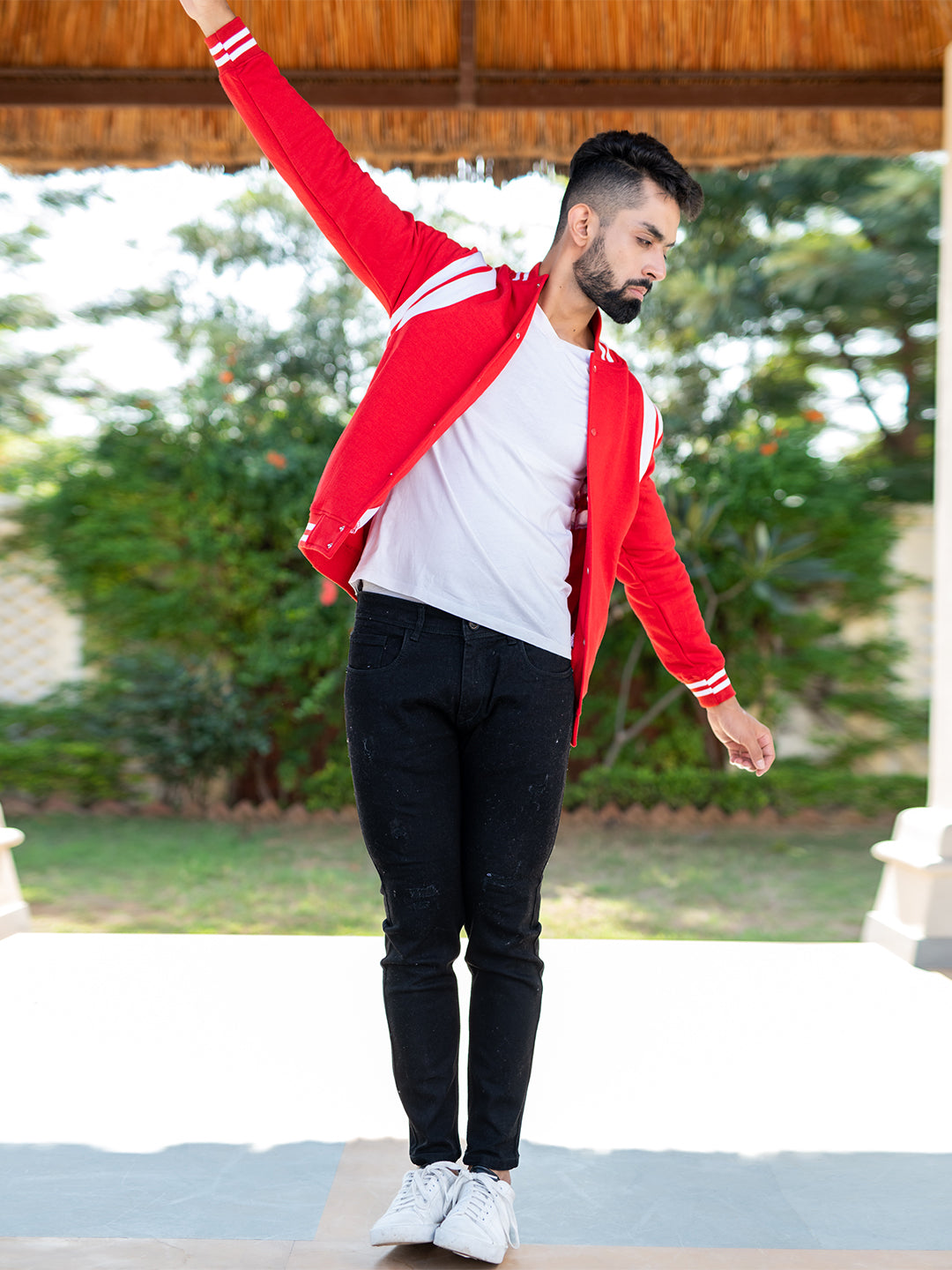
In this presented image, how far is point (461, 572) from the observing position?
71.2 inches

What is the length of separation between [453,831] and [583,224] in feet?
3.32

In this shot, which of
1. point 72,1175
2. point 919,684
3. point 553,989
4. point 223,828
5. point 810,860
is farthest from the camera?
point 919,684

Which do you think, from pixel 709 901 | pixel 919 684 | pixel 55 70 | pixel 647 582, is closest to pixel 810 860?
pixel 709 901

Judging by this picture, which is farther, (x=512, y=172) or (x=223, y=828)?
(x=223, y=828)

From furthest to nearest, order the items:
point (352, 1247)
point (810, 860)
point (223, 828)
Answer: point (223, 828), point (810, 860), point (352, 1247)

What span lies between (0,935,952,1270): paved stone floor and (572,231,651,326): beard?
1.52 metres

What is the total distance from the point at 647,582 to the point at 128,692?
5.46m

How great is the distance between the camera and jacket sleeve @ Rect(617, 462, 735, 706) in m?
2.11

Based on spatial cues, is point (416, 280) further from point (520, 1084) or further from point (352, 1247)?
point (352, 1247)

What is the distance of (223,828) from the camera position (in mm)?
6801

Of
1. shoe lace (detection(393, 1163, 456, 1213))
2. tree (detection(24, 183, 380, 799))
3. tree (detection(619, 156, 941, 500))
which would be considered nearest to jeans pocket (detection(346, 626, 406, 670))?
shoe lace (detection(393, 1163, 456, 1213))

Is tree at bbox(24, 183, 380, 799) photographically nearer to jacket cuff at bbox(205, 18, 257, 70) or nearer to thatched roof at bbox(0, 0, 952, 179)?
thatched roof at bbox(0, 0, 952, 179)

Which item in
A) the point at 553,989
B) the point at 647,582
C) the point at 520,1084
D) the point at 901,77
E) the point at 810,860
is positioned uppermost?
the point at 901,77

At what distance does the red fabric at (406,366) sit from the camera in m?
1.78
